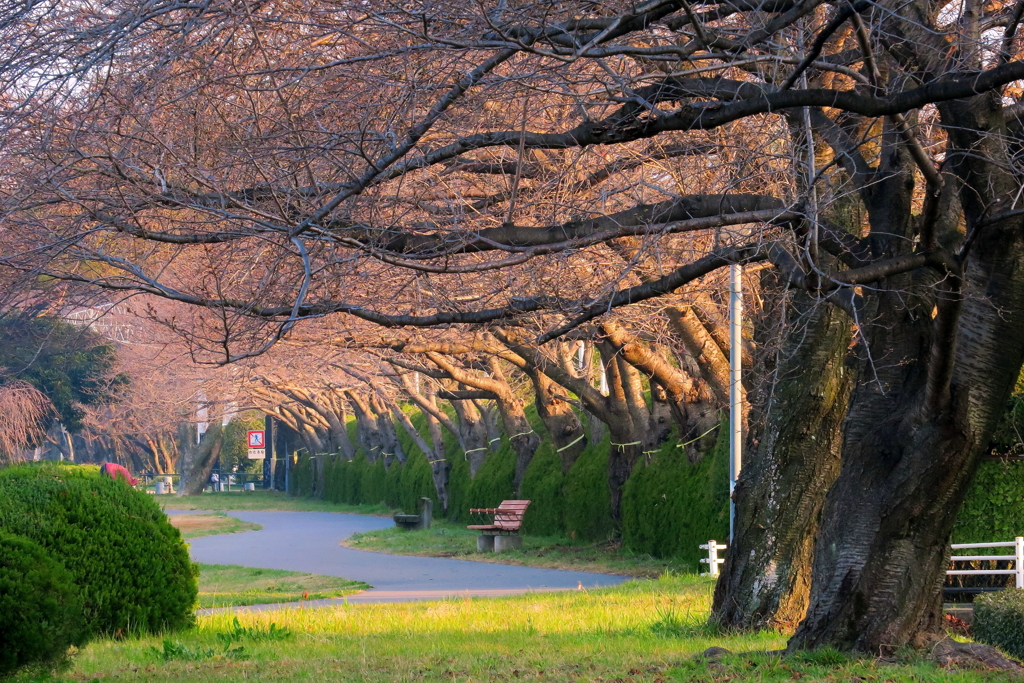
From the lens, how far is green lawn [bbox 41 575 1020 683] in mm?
7648

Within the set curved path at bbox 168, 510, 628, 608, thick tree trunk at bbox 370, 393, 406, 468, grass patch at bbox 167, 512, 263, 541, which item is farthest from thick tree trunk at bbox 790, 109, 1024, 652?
thick tree trunk at bbox 370, 393, 406, 468

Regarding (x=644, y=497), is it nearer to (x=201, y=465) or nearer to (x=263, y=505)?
(x=263, y=505)

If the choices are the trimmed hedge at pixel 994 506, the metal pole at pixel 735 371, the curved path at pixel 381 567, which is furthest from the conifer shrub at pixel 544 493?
the trimmed hedge at pixel 994 506

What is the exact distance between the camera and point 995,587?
13812 millimetres

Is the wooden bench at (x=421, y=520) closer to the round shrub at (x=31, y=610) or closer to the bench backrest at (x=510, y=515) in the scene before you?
the bench backrest at (x=510, y=515)

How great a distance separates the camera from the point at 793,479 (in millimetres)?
10195

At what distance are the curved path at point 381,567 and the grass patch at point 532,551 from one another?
573mm

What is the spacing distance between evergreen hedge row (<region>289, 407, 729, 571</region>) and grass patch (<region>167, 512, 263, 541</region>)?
6.15 meters

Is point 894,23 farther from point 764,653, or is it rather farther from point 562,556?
point 562,556

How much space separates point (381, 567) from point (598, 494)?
5683mm

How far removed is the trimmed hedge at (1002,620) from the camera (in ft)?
32.1

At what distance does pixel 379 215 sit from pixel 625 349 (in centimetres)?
835

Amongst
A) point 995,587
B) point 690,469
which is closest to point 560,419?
point 690,469

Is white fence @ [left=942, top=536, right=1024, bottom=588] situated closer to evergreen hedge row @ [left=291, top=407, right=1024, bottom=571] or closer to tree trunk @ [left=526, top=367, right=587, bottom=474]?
evergreen hedge row @ [left=291, top=407, right=1024, bottom=571]
